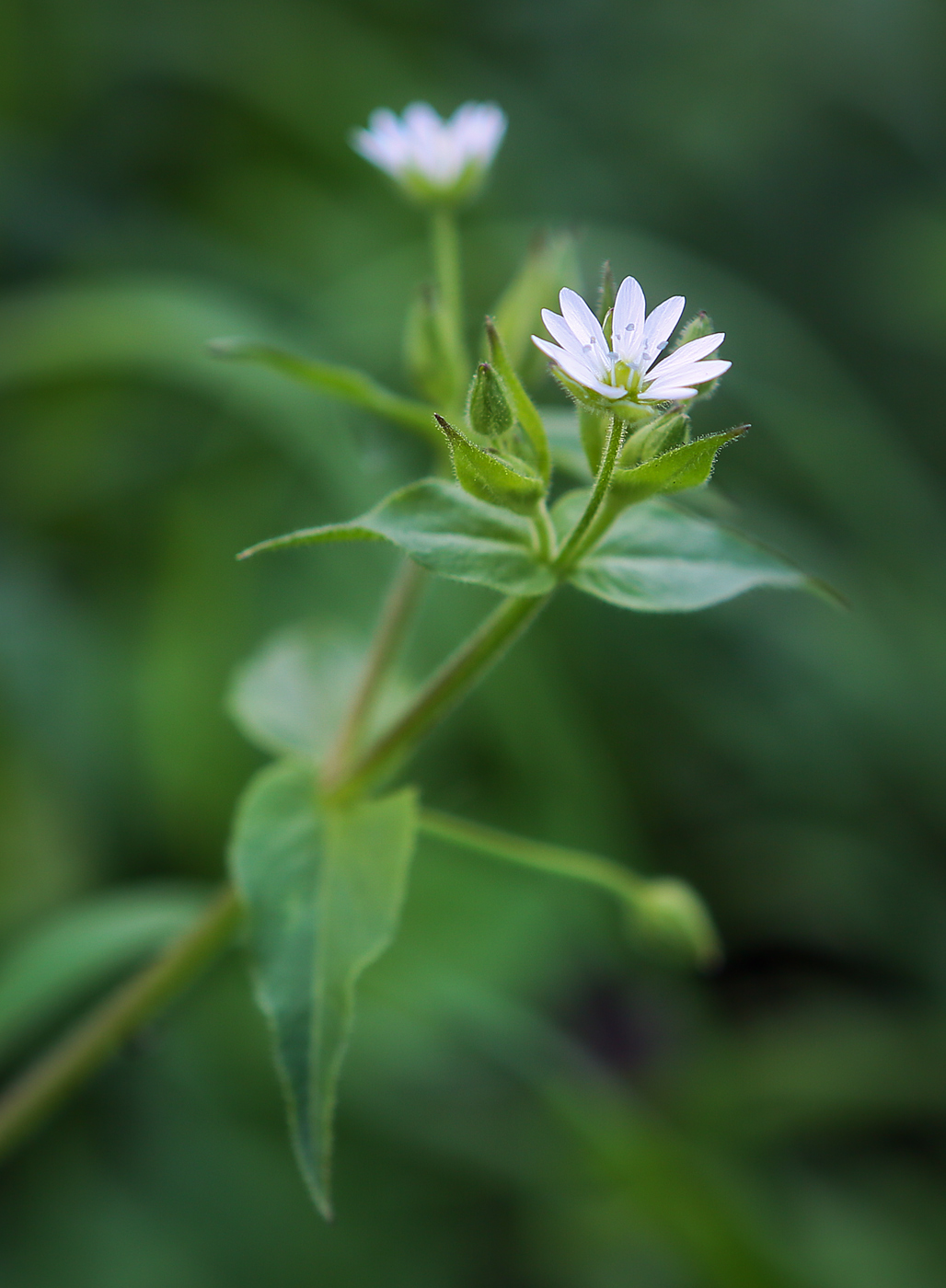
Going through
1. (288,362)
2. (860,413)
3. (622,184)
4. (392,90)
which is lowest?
(288,362)

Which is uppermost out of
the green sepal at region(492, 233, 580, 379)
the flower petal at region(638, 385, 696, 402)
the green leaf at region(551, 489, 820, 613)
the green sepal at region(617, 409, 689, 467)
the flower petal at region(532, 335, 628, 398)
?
the green sepal at region(492, 233, 580, 379)

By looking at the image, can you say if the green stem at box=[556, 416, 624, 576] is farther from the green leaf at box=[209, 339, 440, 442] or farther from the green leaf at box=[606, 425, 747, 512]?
the green leaf at box=[209, 339, 440, 442]

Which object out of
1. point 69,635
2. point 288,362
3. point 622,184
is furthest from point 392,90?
point 288,362

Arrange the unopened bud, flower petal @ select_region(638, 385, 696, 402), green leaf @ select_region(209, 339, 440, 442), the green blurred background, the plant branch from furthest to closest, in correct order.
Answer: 1. the green blurred background
2. the plant branch
3. green leaf @ select_region(209, 339, 440, 442)
4. the unopened bud
5. flower petal @ select_region(638, 385, 696, 402)

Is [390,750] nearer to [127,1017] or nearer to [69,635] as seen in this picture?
[127,1017]

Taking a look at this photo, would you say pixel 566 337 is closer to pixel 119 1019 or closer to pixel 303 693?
pixel 303 693

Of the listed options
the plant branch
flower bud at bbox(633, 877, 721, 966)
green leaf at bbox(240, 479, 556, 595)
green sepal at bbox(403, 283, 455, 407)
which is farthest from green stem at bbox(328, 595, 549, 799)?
flower bud at bbox(633, 877, 721, 966)
